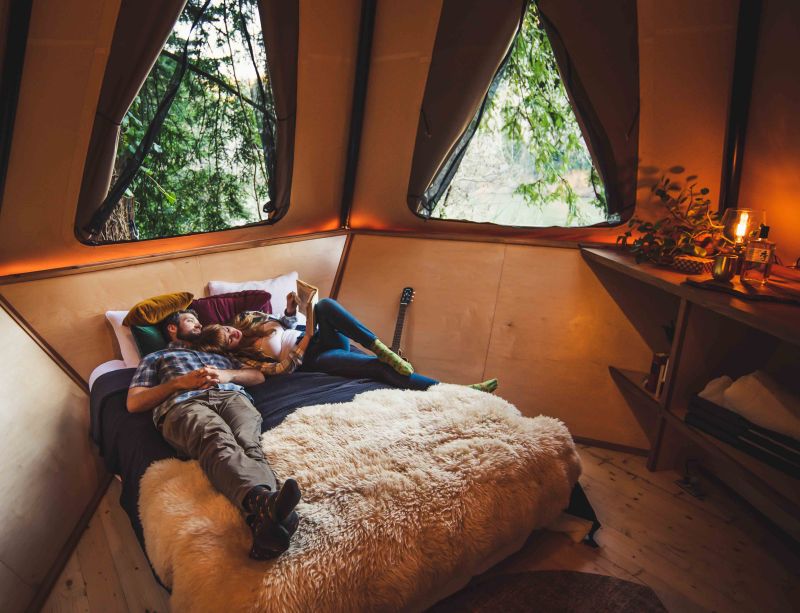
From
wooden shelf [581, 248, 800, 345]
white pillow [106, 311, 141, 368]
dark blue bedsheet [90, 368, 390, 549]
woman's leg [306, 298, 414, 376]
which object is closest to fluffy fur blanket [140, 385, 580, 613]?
dark blue bedsheet [90, 368, 390, 549]

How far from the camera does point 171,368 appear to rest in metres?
2.05

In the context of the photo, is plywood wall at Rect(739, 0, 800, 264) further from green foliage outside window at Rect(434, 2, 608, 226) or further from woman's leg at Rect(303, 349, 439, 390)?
woman's leg at Rect(303, 349, 439, 390)

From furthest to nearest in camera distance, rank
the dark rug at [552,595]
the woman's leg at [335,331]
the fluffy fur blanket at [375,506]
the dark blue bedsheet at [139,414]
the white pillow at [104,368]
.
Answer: the woman's leg at [335,331], the white pillow at [104,368], the dark blue bedsheet at [139,414], the dark rug at [552,595], the fluffy fur blanket at [375,506]

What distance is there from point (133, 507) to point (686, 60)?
9.89ft

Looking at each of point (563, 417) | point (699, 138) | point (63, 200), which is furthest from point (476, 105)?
point (63, 200)

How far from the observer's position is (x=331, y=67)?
313 cm

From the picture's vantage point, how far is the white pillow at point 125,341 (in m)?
2.31

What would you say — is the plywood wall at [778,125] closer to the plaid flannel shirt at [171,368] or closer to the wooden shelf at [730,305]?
the wooden shelf at [730,305]

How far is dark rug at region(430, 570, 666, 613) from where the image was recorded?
162cm

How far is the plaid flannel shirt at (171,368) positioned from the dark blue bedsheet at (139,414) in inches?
3.4

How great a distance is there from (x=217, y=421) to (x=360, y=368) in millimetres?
737

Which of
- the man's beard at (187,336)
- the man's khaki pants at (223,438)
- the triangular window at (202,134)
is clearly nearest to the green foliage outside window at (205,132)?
the triangular window at (202,134)

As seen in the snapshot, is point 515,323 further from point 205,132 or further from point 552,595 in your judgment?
point 205,132

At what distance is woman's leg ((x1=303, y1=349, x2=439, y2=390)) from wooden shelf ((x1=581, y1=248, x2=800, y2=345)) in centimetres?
101
